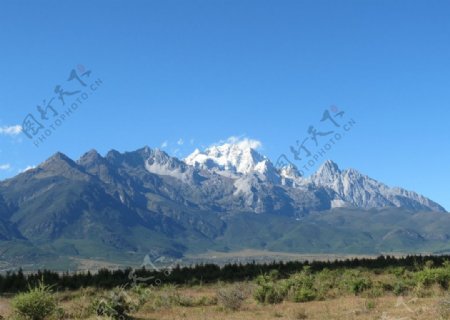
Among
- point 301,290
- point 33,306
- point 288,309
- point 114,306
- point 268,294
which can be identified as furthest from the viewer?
point 301,290

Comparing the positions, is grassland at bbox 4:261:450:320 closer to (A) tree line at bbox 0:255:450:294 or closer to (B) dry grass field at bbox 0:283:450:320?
(B) dry grass field at bbox 0:283:450:320

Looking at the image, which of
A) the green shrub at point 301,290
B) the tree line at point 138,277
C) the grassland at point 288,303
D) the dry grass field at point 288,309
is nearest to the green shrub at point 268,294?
the grassland at point 288,303

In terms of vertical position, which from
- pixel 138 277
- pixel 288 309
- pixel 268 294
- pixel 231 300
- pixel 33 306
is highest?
pixel 138 277

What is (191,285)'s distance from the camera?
48469 mm

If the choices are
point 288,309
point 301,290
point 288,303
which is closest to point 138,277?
point 301,290

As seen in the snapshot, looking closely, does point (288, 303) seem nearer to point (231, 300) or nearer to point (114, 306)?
point (231, 300)

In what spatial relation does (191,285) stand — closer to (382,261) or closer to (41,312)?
(41,312)

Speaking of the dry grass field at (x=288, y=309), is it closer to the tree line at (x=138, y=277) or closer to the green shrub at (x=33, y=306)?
the green shrub at (x=33, y=306)

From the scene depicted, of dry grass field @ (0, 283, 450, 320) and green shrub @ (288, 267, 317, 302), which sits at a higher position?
green shrub @ (288, 267, 317, 302)

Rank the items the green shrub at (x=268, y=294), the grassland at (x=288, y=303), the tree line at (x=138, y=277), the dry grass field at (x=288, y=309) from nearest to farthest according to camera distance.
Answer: the dry grass field at (x=288, y=309) → the grassland at (x=288, y=303) → the green shrub at (x=268, y=294) → the tree line at (x=138, y=277)

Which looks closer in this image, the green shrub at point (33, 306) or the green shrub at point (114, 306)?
the green shrub at point (33, 306)

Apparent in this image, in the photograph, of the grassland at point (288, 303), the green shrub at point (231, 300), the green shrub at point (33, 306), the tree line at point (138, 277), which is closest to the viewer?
the green shrub at point (33, 306)

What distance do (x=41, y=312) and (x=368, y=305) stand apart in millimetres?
15273

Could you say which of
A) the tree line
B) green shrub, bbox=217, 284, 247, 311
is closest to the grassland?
green shrub, bbox=217, 284, 247, 311
